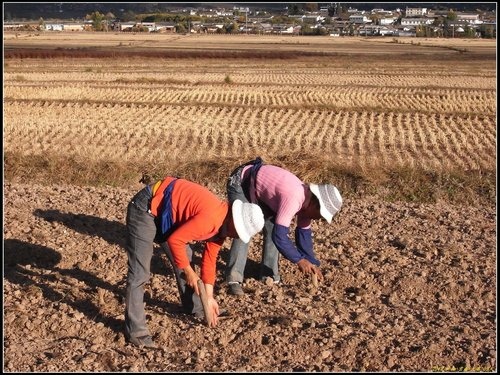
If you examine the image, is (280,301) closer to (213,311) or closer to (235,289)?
(235,289)

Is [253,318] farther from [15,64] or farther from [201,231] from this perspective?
[15,64]

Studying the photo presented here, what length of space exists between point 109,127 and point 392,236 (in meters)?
11.1

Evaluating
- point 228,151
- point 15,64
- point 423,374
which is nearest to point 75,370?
point 423,374

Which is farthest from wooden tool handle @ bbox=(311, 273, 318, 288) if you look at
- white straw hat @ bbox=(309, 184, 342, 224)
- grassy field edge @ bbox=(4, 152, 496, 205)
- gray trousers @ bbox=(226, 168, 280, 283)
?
grassy field edge @ bbox=(4, 152, 496, 205)

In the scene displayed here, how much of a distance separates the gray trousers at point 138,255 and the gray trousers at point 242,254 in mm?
727

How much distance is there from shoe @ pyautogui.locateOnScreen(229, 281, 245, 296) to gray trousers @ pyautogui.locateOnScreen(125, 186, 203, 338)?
111 cm

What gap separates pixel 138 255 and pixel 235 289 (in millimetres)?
1537

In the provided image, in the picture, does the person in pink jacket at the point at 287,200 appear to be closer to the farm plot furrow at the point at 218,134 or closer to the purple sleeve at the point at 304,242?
the purple sleeve at the point at 304,242

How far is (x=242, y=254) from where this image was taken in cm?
735

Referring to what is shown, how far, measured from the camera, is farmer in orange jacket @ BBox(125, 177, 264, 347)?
215 inches

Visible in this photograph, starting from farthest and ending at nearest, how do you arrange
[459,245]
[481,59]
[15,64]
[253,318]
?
[481,59] < [15,64] < [459,245] < [253,318]

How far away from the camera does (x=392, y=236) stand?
8.95m

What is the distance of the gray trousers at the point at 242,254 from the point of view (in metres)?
6.66

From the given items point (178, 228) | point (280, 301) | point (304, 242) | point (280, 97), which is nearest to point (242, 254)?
point (280, 301)
